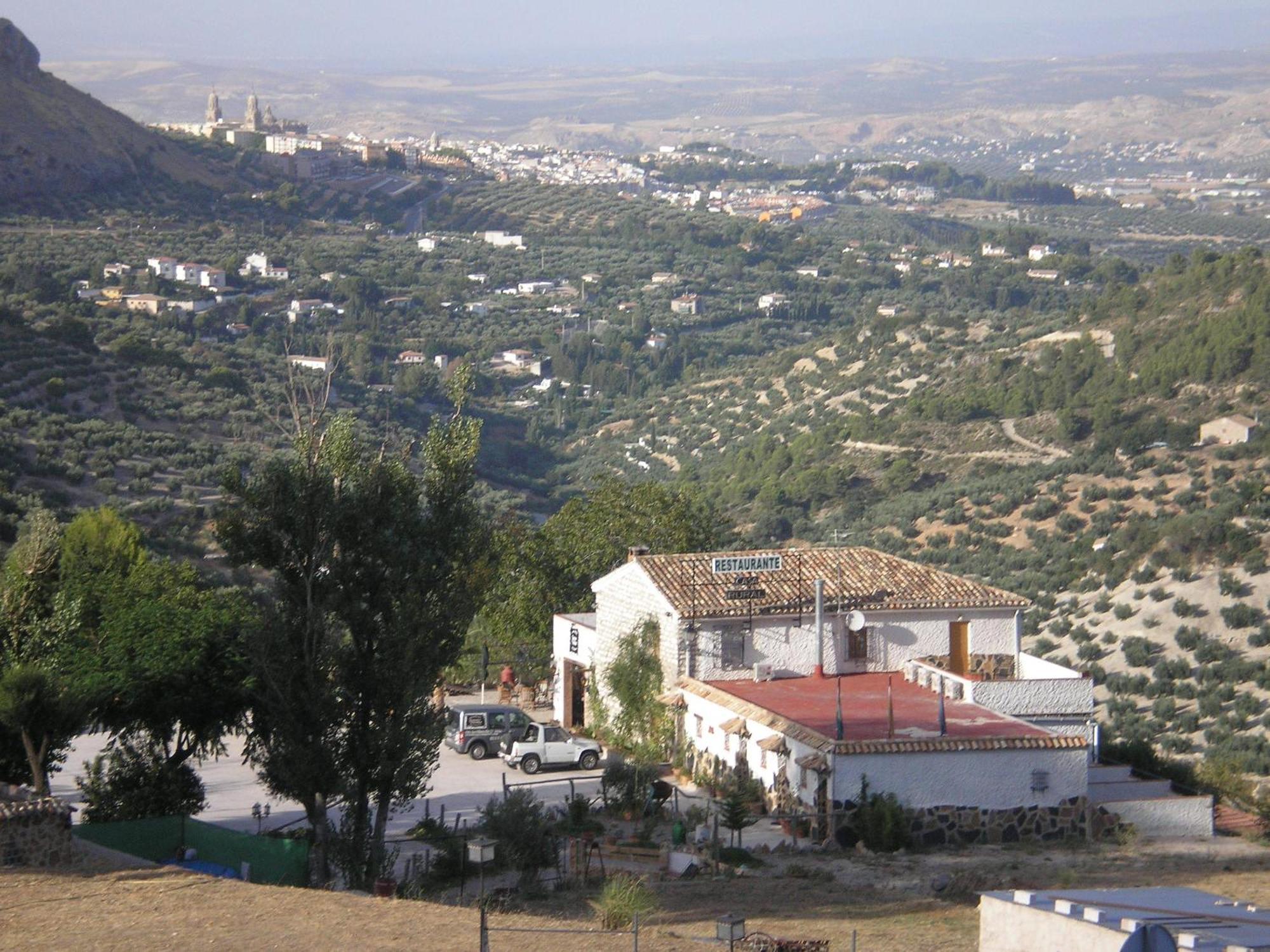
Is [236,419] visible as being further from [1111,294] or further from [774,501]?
[1111,294]

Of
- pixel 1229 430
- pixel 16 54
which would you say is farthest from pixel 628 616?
pixel 16 54

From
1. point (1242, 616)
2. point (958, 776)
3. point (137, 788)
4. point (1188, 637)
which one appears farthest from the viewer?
point (1242, 616)

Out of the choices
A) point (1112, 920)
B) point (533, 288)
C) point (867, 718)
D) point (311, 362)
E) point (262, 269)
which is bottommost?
point (1112, 920)

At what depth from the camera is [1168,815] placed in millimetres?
22047

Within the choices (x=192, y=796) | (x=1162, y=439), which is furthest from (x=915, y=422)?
(x=192, y=796)

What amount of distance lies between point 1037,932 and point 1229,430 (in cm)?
4062

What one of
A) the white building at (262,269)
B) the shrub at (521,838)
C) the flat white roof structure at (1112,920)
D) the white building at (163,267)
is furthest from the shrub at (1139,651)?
the white building at (262,269)

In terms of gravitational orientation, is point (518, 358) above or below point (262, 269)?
below

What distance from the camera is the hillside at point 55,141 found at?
98.0 m

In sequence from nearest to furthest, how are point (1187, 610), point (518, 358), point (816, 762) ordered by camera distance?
1. point (816, 762)
2. point (1187, 610)
3. point (518, 358)

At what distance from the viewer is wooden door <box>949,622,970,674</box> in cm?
2708

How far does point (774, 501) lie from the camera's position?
58.3m

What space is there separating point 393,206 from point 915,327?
77.5 metres

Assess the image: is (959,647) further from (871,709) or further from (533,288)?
(533,288)
